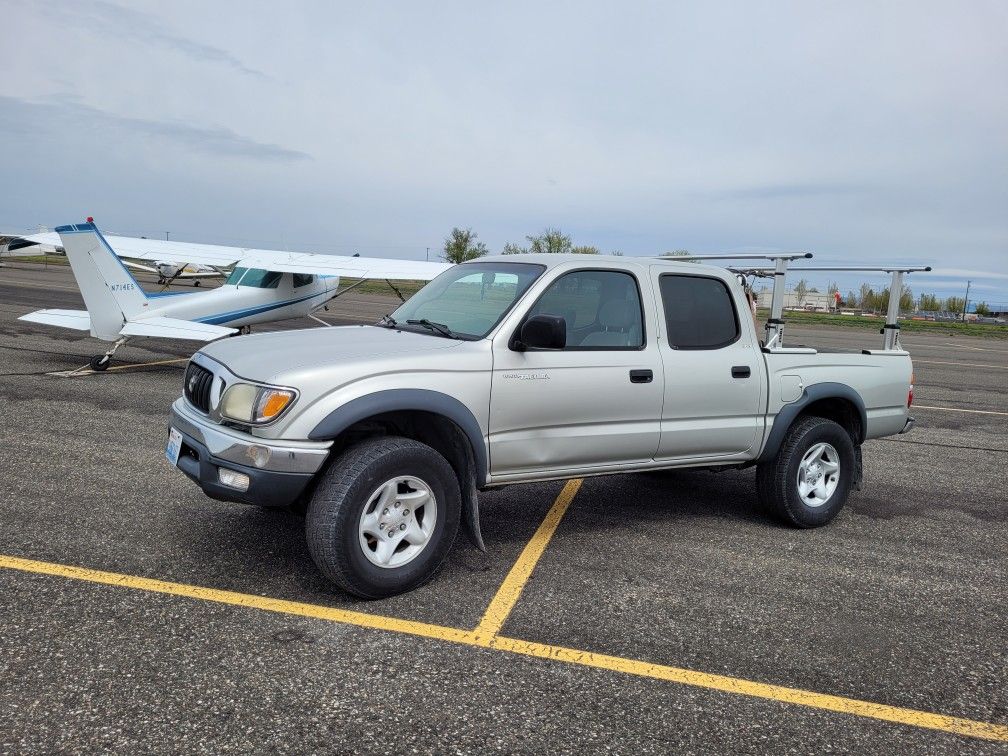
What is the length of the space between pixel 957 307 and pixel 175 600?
2921 inches

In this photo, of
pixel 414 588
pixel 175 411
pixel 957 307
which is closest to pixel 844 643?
pixel 414 588

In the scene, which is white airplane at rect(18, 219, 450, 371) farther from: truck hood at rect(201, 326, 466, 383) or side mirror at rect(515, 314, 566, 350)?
side mirror at rect(515, 314, 566, 350)

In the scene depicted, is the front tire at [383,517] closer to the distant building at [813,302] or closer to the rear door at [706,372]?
the rear door at [706,372]

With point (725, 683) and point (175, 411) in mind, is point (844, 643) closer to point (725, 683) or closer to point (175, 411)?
point (725, 683)

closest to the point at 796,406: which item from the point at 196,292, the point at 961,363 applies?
the point at 196,292

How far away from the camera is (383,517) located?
13.3 feet

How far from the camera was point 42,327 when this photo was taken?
16453 mm

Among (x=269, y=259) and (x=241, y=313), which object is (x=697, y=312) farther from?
(x=269, y=259)

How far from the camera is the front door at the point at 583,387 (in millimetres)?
4426

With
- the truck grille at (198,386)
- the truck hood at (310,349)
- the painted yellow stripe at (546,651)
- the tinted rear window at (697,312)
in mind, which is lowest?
the painted yellow stripe at (546,651)

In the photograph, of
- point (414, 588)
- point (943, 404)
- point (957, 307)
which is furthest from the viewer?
→ point (957, 307)

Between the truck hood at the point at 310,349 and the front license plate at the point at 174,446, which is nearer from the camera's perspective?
the truck hood at the point at 310,349

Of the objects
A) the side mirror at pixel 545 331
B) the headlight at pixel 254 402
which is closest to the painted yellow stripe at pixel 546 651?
the headlight at pixel 254 402

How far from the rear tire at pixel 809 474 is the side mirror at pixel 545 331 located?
225 centimetres
